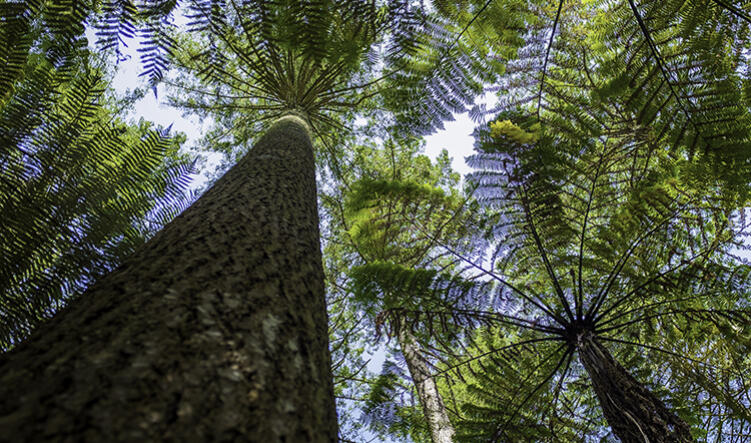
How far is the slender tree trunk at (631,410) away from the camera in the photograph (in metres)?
1.81

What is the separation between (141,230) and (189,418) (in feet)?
10.3

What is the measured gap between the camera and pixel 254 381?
0.76 metres

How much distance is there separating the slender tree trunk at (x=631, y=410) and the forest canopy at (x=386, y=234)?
1 cm

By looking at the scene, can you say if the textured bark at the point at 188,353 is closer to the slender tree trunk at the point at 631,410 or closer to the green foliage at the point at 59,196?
the slender tree trunk at the point at 631,410

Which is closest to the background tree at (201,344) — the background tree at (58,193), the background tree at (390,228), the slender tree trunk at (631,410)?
the background tree at (390,228)

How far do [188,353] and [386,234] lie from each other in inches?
112

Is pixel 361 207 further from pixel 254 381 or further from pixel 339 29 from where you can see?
pixel 254 381

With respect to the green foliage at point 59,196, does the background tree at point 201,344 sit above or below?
below

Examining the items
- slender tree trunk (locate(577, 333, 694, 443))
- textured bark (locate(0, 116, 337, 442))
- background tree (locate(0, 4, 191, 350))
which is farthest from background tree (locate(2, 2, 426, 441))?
background tree (locate(0, 4, 191, 350))

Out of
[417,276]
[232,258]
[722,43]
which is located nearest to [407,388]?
[417,276]

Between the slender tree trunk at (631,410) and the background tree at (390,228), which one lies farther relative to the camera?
the background tree at (390,228)

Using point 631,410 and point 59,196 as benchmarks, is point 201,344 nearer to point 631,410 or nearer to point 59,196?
point 631,410

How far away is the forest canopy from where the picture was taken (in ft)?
2.68

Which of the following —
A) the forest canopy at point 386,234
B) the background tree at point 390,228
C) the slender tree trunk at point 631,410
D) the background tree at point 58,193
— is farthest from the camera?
the background tree at point 390,228
